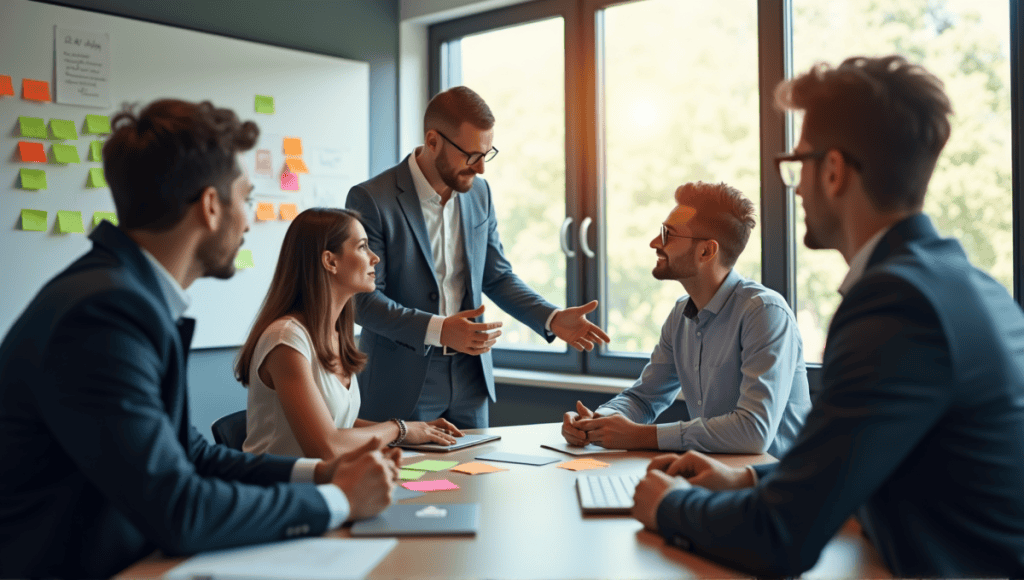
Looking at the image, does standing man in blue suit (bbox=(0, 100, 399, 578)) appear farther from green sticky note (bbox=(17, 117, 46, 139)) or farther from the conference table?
green sticky note (bbox=(17, 117, 46, 139))

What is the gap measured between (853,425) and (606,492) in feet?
2.10

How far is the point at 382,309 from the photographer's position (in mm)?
2600

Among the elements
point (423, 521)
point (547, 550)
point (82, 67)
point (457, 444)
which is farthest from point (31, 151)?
point (547, 550)

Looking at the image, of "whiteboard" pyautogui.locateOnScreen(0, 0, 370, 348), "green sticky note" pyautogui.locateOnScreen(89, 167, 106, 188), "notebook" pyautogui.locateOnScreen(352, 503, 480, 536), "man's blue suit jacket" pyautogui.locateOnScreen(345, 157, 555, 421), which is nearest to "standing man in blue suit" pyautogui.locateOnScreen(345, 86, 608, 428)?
"man's blue suit jacket" pyautogui.locateOnScreen(345, 157, 555, 421)

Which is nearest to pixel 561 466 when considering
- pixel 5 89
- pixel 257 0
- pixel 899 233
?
pixel 899 233

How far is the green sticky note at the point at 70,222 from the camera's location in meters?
3.22

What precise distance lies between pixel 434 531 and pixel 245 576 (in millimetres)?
332

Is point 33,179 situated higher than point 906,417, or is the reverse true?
point 33,179

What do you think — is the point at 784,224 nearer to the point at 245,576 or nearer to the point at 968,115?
the point at 968,115

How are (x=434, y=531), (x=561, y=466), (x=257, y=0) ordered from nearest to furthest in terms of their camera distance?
(x=434, y=531)
(x=561, y=466)
(x=257, y=0)

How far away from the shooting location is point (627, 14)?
153 inches

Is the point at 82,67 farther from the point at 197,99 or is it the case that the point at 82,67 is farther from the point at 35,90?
the point at 197,99

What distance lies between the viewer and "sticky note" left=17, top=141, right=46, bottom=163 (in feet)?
10.2

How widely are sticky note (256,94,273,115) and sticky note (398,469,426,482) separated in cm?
251
